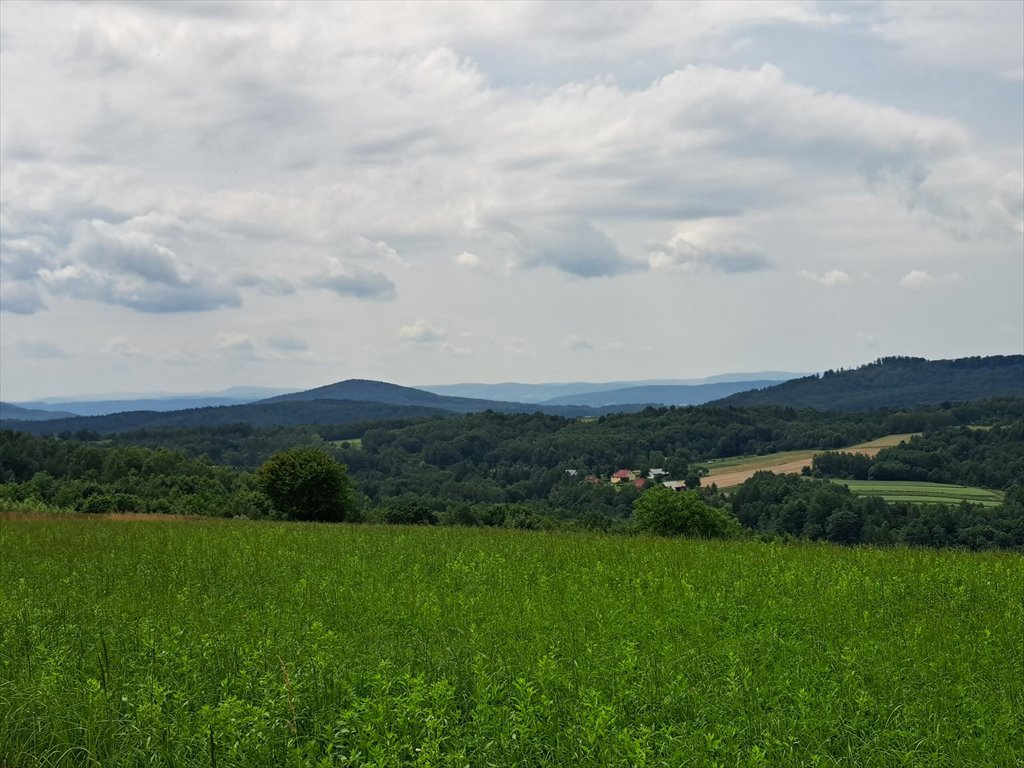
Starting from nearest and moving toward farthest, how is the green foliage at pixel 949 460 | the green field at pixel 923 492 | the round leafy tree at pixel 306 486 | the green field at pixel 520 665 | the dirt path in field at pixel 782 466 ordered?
the green field at pixel 520 665, the round leafy tree at pixel 306 486, the green field at pixel 923 492, the green foliage at pixel 949 460, the dirt path in field at pixel 782 466

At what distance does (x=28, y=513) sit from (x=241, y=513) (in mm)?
13106

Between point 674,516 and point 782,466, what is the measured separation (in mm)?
99350

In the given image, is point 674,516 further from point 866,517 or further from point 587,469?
point 587,469

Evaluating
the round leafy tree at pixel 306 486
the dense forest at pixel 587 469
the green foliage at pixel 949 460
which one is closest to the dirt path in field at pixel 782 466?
the green foliage at pixel 949 460

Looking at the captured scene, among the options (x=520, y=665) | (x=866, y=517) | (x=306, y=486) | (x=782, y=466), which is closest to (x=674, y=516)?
(x=306, y=486)

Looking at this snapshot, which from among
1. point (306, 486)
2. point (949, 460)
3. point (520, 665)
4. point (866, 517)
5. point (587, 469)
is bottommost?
point (587, 469)

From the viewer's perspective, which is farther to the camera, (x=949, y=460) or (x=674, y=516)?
(x=949, y=460)

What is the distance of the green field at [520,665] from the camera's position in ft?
27.9

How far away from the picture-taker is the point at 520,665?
10977 millimetres

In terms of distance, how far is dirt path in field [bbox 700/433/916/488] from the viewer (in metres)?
116

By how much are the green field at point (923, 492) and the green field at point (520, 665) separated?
76.0 m

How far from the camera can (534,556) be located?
73.3 feet

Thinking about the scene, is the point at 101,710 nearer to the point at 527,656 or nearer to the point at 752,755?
the point at 527,656

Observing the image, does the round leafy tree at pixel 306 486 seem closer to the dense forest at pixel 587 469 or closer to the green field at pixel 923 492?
the dense forest at pixel 587 469
